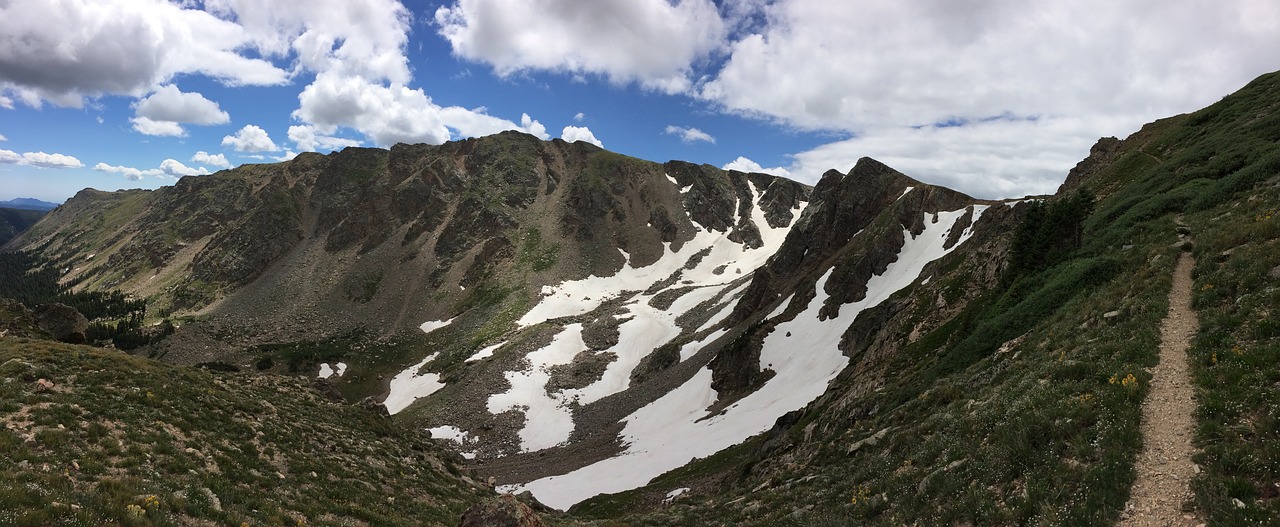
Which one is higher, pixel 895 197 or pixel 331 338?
pixel 895 197

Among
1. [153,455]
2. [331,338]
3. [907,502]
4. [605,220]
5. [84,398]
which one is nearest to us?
[907,502]

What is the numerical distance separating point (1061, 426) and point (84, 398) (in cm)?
3183

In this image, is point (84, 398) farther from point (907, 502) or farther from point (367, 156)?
point (367, 156)

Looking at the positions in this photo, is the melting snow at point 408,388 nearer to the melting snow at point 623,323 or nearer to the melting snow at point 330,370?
the melting snow at point 330,370

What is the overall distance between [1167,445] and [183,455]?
2735cm

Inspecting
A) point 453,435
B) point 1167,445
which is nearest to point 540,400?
point 453,435

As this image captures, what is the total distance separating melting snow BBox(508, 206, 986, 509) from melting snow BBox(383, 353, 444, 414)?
42915mm

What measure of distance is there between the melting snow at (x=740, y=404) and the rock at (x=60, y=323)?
3799 centimetres

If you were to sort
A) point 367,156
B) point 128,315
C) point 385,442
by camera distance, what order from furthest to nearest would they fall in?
point 367,156 < point 128,315 < point 385,442

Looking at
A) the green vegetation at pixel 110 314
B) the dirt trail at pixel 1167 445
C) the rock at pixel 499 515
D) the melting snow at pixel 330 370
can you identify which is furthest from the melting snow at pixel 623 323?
the green vegetation at pixel 110 314

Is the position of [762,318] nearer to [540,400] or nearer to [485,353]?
→ [540,400]

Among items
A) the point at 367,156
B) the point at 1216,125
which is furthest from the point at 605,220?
the point at 1216,125

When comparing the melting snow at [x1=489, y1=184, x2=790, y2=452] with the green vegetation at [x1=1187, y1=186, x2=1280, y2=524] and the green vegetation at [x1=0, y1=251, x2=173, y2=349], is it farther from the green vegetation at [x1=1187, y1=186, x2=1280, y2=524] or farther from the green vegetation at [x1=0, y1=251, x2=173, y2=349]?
the green vegetation at [x1=0, y1=251, x2=173, y2=349]

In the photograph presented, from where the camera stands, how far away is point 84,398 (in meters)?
18.3
